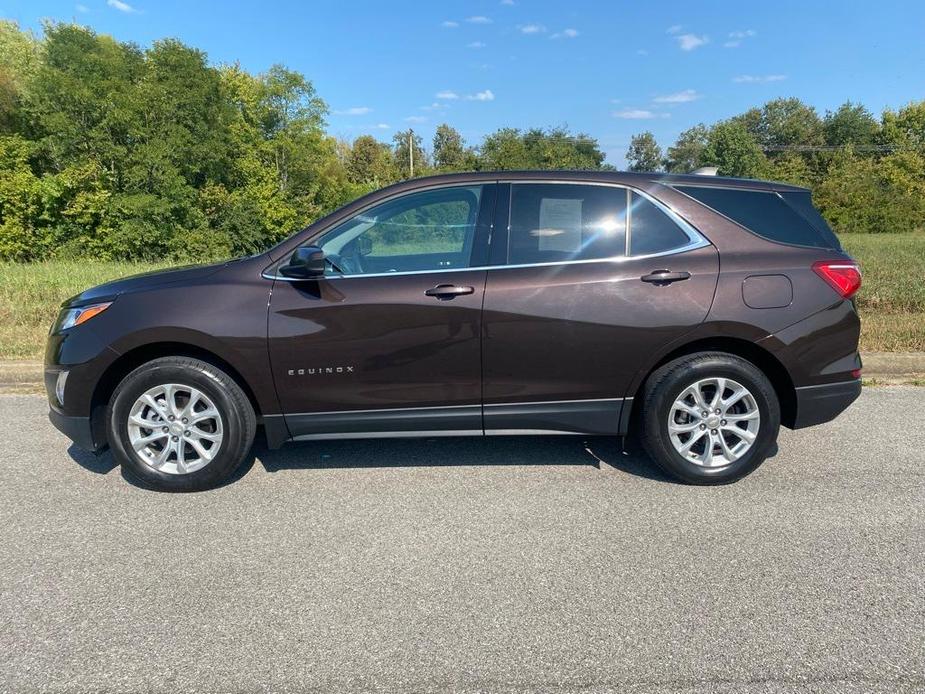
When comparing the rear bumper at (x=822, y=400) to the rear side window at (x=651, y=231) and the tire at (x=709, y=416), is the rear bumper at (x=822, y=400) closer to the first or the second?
the tire at (x=709, y=416)

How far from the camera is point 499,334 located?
357 cm

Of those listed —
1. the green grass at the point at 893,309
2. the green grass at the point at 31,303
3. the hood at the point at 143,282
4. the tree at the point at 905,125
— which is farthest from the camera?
the tree at the point at 905,125

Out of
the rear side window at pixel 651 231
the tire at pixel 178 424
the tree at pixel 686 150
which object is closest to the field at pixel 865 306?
the tire at pixel 178 424

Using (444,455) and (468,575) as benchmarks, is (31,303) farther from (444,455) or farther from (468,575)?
(468,575)

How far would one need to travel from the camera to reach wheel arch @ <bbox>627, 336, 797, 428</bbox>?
12.2 ft

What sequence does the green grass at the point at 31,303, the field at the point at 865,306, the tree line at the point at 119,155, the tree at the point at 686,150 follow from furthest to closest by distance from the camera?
1. the tree at the point at 686,150
2. the tree line at the point at 119,155
3. the green grass at the point at 31,303
4. the field at the point at 865,306

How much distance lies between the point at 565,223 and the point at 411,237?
98 centimetres

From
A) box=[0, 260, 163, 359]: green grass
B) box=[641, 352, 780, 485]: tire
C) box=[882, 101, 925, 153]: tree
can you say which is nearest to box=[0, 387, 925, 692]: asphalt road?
box=[641, 352, 780, 485]: tire

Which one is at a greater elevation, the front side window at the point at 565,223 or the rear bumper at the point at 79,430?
the front side window at the point at 565,223

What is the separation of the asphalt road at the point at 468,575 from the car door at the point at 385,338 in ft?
1.57

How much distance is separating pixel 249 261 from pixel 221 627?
206 cm

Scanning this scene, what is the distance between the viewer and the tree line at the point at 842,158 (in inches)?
1790

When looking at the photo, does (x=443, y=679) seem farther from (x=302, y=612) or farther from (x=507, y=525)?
(x=507, y=525)

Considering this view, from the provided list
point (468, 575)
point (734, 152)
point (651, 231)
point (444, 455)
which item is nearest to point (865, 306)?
point (651, 231)
